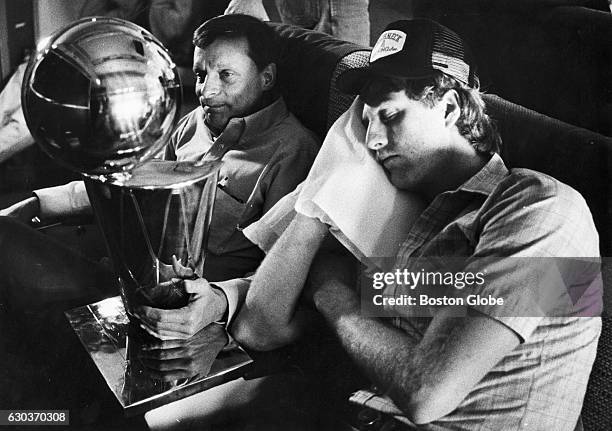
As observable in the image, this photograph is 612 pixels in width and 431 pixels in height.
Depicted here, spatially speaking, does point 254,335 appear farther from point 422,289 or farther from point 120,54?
point 120,54

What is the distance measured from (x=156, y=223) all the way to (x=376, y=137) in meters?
0.33

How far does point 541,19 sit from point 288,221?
0.48m

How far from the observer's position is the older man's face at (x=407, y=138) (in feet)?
2.68

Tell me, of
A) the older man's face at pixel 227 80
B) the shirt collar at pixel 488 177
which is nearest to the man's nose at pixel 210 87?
the older man's face at pixel 227 80

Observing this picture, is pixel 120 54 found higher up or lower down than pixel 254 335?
higher up

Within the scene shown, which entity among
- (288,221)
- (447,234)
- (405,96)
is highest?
(405,96)

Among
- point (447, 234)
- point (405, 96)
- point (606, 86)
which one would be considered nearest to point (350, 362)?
point (447, 234)

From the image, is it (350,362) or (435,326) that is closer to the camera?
(435,326)

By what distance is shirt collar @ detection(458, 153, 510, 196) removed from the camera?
2.45 ft

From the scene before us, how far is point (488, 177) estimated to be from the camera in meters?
0.76

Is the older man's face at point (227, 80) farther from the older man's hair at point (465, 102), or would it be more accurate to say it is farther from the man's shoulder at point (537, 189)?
the man's shoulder at point (537, 189)

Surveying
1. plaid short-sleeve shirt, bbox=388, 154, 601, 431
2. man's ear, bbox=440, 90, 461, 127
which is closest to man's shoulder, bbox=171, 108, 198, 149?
man's ear, bbox=440, 90, 461, 127

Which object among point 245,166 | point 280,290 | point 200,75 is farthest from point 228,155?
point 280,290

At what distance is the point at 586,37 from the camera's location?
0.79m
